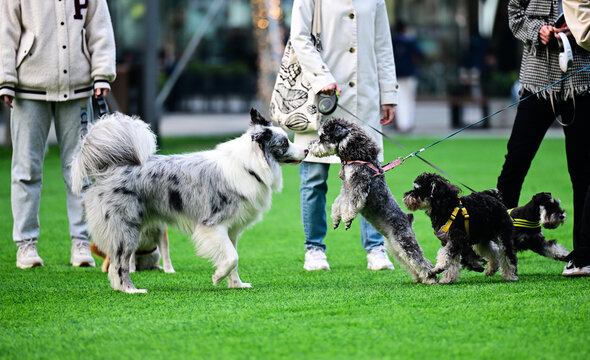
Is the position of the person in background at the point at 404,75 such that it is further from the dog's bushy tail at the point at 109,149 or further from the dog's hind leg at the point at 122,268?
the dog's hind leg at the point at 122,268

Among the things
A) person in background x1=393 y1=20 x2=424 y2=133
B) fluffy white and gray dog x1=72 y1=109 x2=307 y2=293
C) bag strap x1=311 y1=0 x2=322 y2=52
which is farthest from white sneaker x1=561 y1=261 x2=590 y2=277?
person in background x1=393 y1=20 x2=424 y2=133

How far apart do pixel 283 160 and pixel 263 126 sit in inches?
10.9

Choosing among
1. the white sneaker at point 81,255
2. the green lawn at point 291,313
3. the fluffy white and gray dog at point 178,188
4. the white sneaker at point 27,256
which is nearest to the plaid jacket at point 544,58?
the green lawn at point 291,313

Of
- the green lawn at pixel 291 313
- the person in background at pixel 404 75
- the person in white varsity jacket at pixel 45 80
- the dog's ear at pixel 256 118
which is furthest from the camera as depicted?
the person in background at pixel 404 75

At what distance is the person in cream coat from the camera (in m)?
6.32

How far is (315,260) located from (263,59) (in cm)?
1314

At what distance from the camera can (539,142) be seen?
611 centimetres

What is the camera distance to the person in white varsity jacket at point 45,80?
653 centimetres

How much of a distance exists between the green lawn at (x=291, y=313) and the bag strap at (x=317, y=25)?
1.76m

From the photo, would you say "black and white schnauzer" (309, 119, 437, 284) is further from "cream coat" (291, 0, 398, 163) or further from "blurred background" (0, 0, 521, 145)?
"blurred background" (0, 0, 521, 145)

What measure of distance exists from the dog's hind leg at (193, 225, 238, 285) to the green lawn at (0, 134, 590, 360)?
185 mm

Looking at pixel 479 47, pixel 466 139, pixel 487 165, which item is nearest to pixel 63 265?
pixel 487 165

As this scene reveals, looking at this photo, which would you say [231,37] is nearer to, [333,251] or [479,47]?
[479,47]

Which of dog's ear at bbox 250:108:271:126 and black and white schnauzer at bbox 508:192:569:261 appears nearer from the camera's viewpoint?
dog's ear at bbox 250:108:271:126
